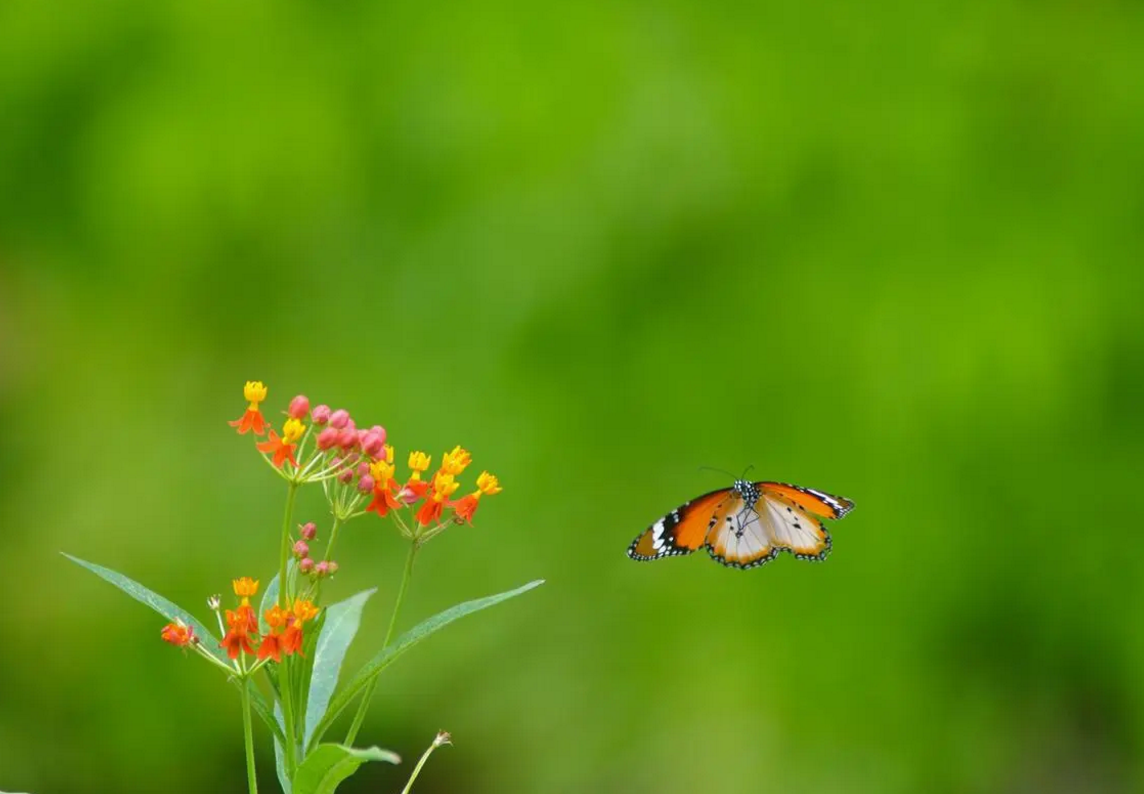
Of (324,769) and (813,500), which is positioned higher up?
(813,500)

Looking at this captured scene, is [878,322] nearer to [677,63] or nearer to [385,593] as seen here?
[677,63]

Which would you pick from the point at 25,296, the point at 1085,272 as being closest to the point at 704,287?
the point at 1085,272

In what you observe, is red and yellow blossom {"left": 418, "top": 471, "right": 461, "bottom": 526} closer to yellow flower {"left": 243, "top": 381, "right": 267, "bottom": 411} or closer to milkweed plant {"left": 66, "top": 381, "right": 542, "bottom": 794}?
milkweed plant {"left": 66, "top": 381, "right": 542, "bottom": 794}

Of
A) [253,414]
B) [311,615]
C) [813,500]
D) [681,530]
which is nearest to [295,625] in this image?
Result: [311,615]

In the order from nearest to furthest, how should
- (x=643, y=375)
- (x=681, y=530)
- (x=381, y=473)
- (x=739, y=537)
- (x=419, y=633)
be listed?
(x=419, y=633), (x=381, y=473), (x=681, y=530), (x=739, y=537), (x=643, y=375)

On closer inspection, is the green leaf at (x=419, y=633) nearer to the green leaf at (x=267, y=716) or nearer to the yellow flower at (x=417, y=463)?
the green leaf at (x=267, y=716)

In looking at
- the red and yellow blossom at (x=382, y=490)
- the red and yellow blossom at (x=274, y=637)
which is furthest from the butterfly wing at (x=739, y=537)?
the red and yellow blossom at (x=274, y=637)

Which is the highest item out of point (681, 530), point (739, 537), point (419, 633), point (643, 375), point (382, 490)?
point (643, 375)

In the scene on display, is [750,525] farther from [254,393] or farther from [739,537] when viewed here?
[254,393]

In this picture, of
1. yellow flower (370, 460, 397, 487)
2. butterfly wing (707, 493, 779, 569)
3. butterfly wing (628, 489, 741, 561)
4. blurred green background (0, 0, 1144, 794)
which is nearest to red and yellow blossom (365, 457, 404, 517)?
yellow flower (370, 460, 397, 487)
